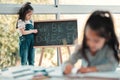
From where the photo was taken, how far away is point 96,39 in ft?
4.66

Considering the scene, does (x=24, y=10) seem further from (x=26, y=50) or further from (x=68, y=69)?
(x=68, y=69)

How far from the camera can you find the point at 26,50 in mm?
4566

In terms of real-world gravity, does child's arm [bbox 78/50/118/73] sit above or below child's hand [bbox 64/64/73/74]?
above

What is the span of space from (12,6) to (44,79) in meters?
3.40

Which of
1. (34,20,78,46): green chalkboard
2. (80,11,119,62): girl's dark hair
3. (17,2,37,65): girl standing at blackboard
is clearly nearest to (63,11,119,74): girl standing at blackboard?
(80,11,119,62): girl's dark hair

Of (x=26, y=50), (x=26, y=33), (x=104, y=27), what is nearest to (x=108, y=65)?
(x=104, y=27)

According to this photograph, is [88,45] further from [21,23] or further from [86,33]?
[21,23]

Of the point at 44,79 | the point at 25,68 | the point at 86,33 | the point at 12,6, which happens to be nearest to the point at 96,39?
the point at 86,33

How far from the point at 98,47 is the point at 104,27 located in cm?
13

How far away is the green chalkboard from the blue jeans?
0.11 m

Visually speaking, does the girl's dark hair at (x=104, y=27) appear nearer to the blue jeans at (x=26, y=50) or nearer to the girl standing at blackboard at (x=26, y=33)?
the girl standing at blackboard at (x=26, y=33)

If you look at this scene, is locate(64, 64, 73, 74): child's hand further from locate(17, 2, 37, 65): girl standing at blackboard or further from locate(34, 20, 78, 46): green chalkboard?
locate(34, 20, 78, 46): green chalkboard

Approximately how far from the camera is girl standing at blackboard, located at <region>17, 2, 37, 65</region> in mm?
4422

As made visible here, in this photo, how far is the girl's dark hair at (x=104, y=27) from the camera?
1.40 m
